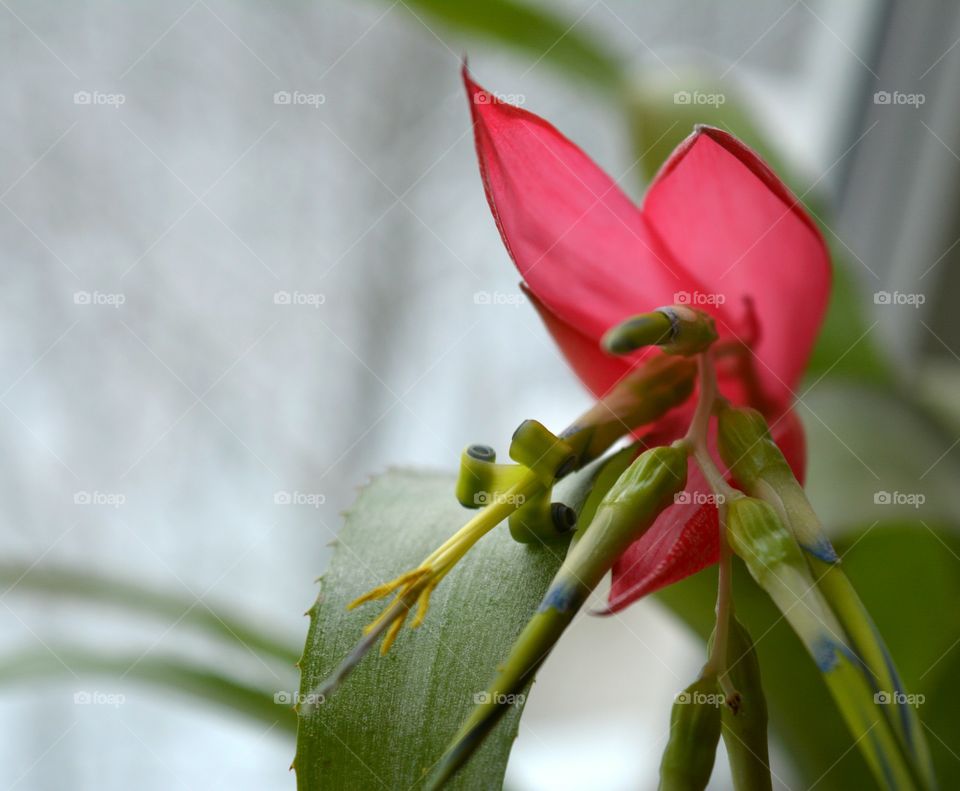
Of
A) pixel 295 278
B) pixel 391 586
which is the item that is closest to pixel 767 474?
pixel 391 586

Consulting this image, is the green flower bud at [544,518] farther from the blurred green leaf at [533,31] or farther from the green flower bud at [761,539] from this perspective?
the blurred green leaf at [533,31]

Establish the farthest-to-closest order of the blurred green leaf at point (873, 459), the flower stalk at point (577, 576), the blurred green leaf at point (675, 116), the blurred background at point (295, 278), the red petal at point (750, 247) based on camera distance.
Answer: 1. the blurred background at point (295, 278)
2. the blurred green leaf at point (675, 116)
3. the blurred green leaf at point (873, 459)
4. the red petal at point (750, 247)
5. the flower stalk at point (577, 576)

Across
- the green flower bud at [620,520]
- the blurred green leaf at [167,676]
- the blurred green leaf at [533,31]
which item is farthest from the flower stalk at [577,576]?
the blurred green leaf at [533,31]

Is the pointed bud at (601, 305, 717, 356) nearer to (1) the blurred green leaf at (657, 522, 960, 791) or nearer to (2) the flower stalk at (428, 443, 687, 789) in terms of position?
(2) the flower stalk at (428, 443, 687, 789)

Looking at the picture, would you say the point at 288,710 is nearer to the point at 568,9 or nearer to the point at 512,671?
the point at 512,671

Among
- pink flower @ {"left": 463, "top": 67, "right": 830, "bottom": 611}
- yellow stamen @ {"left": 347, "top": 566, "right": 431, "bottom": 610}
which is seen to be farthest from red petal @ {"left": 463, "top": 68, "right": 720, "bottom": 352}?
yellow stamen @ {"left": 347, "top": 566, "right": 431, "bottom": 610}

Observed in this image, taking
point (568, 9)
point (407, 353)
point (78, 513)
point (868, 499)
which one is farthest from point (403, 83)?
point (868, 499)
